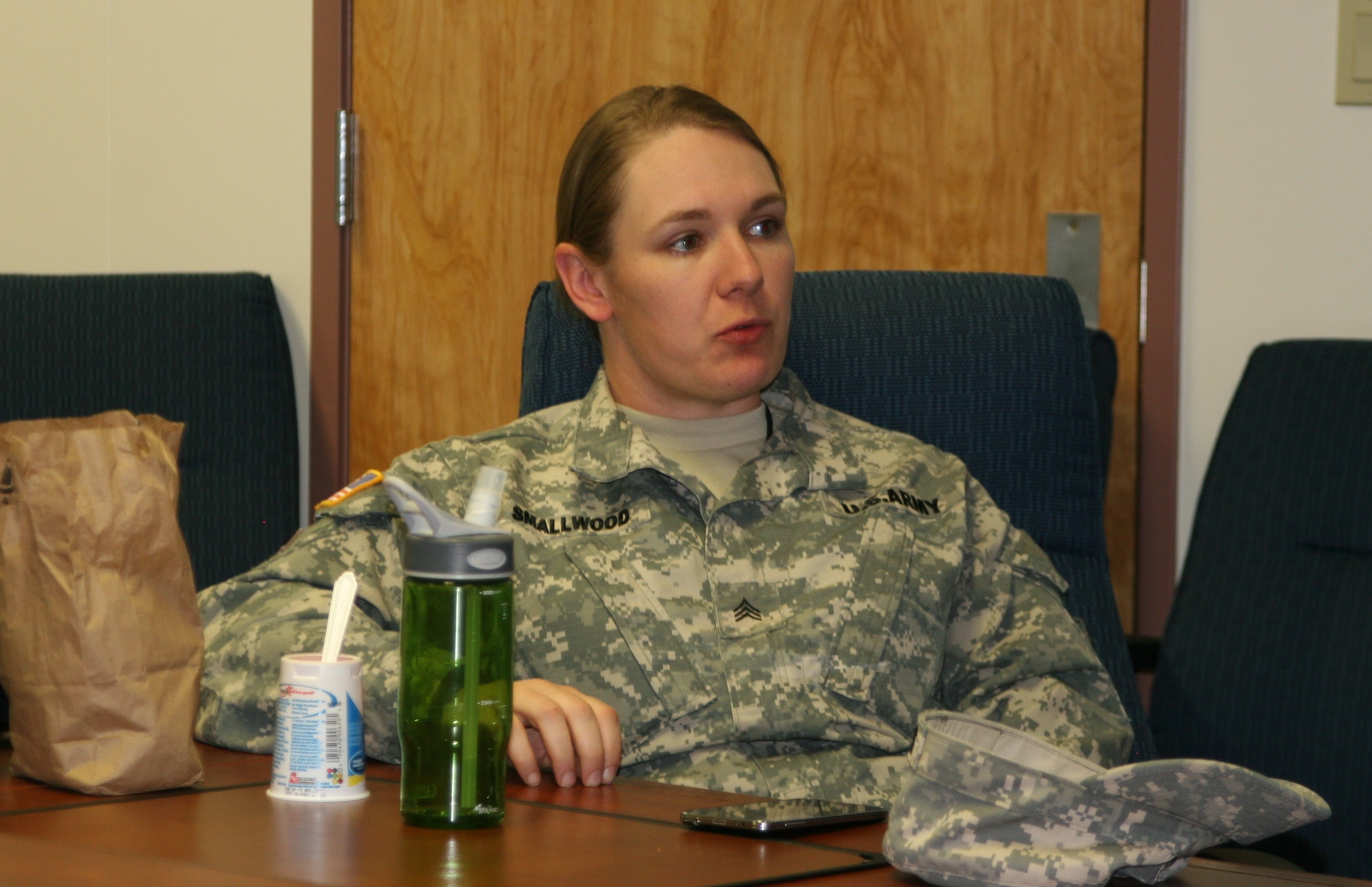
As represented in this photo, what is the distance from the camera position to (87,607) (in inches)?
36.1

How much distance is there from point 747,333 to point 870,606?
30cm

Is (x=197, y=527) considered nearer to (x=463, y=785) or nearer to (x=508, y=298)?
(x=508, y=298)

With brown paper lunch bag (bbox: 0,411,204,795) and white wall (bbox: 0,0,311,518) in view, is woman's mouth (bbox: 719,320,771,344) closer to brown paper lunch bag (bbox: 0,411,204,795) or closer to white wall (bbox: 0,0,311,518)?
brown paper lunch bag (bbox: 0,411,204,795)

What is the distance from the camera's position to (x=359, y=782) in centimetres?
92

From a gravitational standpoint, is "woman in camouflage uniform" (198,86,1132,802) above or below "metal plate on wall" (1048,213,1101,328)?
below

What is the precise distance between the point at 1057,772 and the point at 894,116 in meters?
1.62

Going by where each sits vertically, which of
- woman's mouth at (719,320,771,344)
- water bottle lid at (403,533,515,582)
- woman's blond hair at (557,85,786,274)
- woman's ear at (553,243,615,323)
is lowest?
water bottle lid at (403,533,515,582)

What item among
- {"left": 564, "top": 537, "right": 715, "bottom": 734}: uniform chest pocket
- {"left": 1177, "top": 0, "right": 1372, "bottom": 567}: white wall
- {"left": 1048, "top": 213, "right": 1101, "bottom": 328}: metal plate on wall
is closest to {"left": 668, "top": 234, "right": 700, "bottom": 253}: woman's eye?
{"left": 564, "top": 537, "right": 715, "bottom": 734}: uniform chest pocket

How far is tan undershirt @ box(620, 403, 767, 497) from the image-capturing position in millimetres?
1565

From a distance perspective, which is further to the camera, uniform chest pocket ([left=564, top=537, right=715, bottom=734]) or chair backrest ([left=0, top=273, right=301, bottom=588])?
chair backrest ([left=0, top=273, right=301, bottom=588])

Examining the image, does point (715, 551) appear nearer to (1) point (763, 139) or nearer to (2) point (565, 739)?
(2) point (565, 739)

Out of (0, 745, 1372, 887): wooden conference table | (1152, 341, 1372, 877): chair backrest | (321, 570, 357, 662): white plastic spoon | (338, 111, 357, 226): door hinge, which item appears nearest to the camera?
(0, 745, 1372, 887): wooden conference table

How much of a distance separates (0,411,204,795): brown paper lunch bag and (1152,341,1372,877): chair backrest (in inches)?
45.5

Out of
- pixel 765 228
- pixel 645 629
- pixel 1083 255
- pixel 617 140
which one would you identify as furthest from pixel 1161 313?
pixel 645 629
